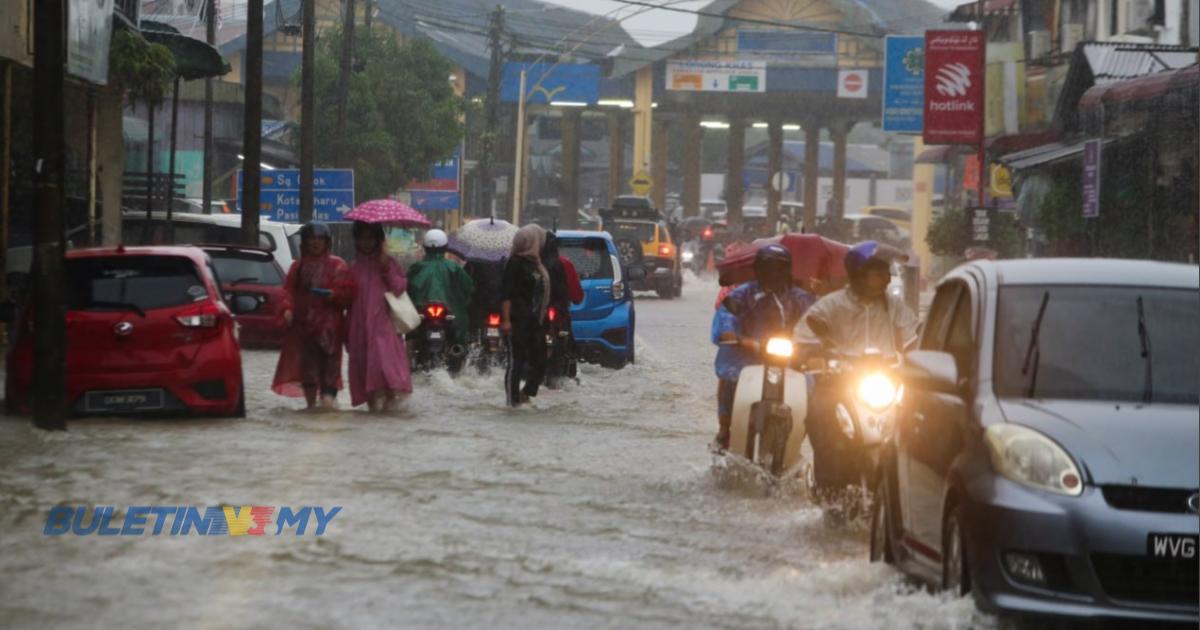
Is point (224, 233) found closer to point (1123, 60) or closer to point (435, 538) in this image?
point (1123, 60)

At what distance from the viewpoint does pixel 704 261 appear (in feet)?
234

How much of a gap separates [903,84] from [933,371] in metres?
41.1

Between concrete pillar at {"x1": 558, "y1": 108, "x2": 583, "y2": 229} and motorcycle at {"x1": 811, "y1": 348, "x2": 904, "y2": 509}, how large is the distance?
69.9m

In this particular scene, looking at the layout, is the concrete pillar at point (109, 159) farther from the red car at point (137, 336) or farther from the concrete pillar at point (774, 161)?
the concrete pillar at point (774, 161)

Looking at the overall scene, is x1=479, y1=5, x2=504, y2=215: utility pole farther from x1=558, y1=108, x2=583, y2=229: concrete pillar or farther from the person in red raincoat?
the person in red raincoat

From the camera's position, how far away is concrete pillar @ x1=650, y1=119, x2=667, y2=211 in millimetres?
79500

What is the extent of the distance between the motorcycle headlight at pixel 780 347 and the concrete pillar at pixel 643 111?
213 feet

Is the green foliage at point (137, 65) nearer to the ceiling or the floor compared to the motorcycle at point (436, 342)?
nearer to the ceiling

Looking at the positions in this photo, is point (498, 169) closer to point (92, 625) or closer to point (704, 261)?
point (704, 261)

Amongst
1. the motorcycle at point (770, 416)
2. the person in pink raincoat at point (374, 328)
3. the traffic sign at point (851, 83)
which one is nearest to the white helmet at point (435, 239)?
the person in pink raincoat at point (374, 328)

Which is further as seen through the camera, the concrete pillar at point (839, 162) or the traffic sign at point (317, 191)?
the concrete pillar at point (839, 162)

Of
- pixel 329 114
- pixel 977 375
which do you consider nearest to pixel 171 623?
pixel 977 375

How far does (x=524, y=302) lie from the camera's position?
694 inches

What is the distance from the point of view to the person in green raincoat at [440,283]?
783 inches
